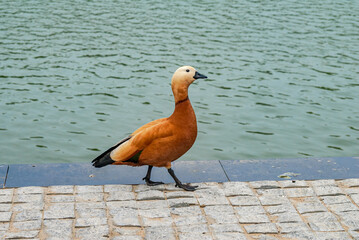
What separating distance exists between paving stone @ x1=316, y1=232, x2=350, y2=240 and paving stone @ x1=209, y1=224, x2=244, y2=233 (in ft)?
2.52

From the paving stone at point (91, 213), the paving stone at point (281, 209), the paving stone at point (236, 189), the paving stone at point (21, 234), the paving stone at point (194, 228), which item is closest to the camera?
the paving stone at point (21, 234)

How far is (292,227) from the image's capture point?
582cm

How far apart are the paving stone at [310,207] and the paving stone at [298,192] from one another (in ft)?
0.67

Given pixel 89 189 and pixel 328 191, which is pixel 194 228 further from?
pixel 328 191

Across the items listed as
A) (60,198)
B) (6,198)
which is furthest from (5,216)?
(60,198)

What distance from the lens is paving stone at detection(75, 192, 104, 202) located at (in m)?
6.30

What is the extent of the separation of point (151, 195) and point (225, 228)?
106cm

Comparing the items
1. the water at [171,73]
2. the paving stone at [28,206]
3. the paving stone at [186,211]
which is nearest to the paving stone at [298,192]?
the paving stone at [186,211]

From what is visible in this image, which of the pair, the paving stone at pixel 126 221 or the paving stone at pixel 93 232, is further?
the paving stone at pixel 126 221

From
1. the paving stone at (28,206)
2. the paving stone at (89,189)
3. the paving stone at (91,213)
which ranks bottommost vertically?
the paving stone at (28,206)

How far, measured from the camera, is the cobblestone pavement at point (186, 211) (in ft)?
18.5

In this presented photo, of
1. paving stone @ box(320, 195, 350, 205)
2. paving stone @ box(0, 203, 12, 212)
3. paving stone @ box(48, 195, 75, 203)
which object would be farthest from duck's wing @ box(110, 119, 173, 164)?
paving stone @ box(320, 195, 350, 205)

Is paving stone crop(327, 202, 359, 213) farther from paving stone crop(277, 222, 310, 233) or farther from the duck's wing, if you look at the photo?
the duck's wing

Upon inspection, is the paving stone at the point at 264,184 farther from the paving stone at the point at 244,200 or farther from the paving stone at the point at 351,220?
the paving stone at the point at 351,220
